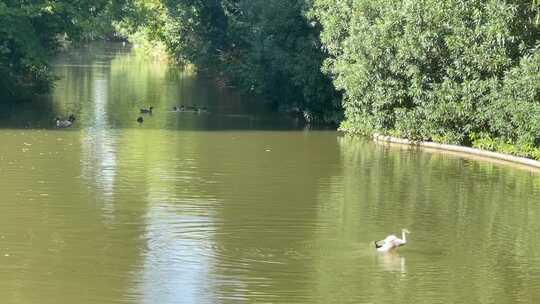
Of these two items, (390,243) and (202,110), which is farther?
(202,110)

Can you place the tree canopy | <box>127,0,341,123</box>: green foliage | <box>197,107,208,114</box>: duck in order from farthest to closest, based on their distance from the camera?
<box>197,107,208,114</box>: duck, <box>127,0,341,123</box>: green foliage, the tree canopy

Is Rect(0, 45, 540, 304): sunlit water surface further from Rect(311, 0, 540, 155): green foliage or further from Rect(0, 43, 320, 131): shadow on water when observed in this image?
Rect(0, 43, 320, 131): shadow on water

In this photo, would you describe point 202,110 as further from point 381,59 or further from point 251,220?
point 251,220

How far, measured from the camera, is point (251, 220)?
18.9 m

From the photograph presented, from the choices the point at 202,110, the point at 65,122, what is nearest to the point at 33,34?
the point at 202,110

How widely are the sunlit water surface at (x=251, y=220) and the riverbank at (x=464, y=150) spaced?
1.84 feet

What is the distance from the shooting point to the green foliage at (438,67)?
26.5 m

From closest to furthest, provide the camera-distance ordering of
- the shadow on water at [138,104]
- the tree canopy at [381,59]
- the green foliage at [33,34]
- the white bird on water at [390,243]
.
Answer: the white bird on water at [390,243], the tree canopy at [381,59], the shadow on water at [138,104], the green foliage at [33,34]

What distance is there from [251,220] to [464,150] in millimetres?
11602

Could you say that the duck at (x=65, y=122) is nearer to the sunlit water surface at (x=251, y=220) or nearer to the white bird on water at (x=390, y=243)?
the sunlit water surface at (x=251, y=220)

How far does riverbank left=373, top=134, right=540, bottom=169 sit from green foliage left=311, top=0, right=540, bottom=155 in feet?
0.77

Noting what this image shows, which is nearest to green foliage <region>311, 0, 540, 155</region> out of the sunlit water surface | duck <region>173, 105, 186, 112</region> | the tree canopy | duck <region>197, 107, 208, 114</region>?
the tree canopy

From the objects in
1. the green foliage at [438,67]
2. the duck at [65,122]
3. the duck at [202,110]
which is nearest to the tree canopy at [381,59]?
the green foliage at [438,67]

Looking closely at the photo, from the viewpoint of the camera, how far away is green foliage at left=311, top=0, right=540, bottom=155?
87.0 ft
